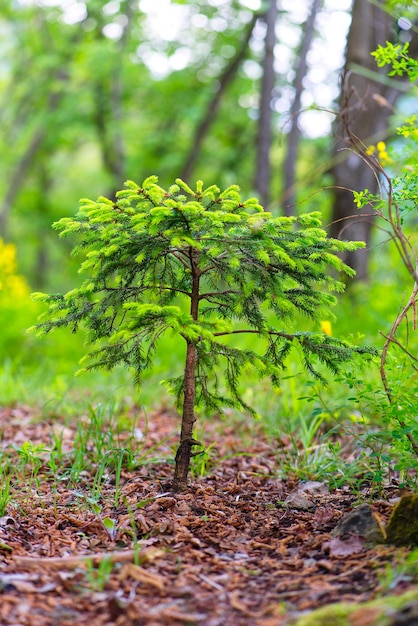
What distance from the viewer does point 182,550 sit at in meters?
2.56

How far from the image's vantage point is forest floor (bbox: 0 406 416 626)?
2.06 meters

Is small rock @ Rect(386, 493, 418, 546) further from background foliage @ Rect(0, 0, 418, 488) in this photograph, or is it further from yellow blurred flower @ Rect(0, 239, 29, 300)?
yellow blurred flower @ Rect(0, 239, 29, 300)

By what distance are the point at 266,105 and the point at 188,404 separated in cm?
762

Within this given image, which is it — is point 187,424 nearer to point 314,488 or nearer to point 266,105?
point 314,488

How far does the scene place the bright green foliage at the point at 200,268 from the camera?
2.68 metres

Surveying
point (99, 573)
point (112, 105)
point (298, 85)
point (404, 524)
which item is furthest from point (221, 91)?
point (99, 573)

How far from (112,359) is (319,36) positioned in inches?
457

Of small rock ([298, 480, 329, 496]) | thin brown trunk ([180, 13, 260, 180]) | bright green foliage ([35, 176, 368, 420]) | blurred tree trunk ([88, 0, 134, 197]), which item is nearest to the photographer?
bright green foliage ([35, 176, 368, 420])

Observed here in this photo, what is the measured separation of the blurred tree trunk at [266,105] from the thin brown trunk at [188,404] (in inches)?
257

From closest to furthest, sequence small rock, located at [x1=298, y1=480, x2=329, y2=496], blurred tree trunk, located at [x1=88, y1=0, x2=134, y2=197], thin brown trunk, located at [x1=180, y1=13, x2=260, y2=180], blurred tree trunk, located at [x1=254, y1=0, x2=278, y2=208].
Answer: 1. small rock, located at [x1=298, y1=480, x2=329, y2=496]
2. blurred tree trunk, located at [x1=254, y1=0, x2=278, y2=208]
3. thin brown trunk, located at [x1=180, y1=13, x2=260, y2=180]
4. blurred tree trunk, located at [x1=88, y1=0, x2=134, y2=197]

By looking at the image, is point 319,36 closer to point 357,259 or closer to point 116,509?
point 357,259

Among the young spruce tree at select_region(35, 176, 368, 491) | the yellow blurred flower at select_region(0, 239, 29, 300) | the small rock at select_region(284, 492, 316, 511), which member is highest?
the yellow blurred flower at select_region(0, 239, 29, 300)

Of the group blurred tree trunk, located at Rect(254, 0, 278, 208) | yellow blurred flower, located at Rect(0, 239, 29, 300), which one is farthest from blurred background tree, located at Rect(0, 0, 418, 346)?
yellow blurred flower, located at Rect(0, 239, 29, 300)

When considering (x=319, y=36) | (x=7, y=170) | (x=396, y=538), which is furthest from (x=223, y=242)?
(x=7, y=170)
